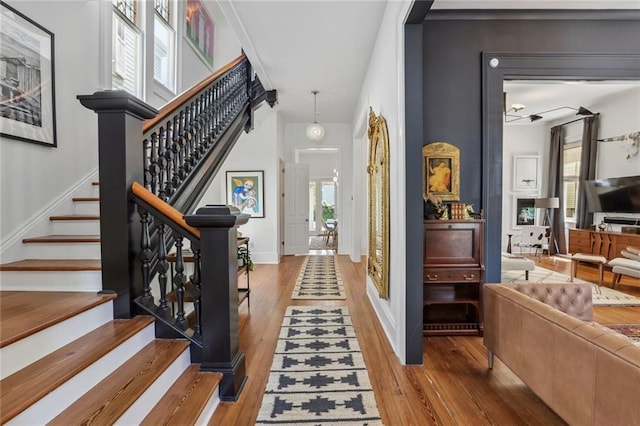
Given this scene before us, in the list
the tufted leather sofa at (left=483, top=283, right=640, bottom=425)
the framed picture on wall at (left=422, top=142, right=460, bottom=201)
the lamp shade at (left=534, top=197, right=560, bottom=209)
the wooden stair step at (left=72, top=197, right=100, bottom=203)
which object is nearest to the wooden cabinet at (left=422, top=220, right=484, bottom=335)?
the framed picture on wall at (left=422, top=142, right=460, bottom=201)

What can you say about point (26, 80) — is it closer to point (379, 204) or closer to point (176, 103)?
point (176, 103)

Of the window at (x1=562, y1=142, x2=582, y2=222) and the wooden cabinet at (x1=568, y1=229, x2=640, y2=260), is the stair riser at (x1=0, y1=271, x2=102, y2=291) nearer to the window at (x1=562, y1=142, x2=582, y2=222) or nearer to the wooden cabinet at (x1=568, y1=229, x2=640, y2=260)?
the wooden cabinet at (x1=568, y1=229, x2=640, y2=260)

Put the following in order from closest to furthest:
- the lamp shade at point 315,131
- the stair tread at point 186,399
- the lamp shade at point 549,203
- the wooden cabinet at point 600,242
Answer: the stair tread at point 186,399 < the wooden cabinet at point 600,242 < the lamp shade at point 315,131 < the lamp shade at point 549,203

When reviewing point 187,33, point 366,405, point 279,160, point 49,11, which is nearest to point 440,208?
point 366,405

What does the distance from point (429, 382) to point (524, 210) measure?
7.73m

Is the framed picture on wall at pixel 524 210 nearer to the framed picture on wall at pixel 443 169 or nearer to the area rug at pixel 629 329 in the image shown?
the area rug at pixel 629 329

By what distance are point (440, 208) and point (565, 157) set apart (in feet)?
22.8

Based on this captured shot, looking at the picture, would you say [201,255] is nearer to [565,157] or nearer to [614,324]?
[614,324]

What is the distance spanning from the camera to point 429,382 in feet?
7.47

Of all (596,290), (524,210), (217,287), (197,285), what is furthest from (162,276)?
(524,210)

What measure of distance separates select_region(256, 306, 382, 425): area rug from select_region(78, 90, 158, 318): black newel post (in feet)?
3.76

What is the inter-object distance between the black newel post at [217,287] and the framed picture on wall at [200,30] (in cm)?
484

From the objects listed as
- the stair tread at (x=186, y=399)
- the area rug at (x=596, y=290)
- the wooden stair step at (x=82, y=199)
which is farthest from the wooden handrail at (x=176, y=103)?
the area rug at (x=596, y=290)

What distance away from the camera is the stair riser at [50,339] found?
1.34 metres
